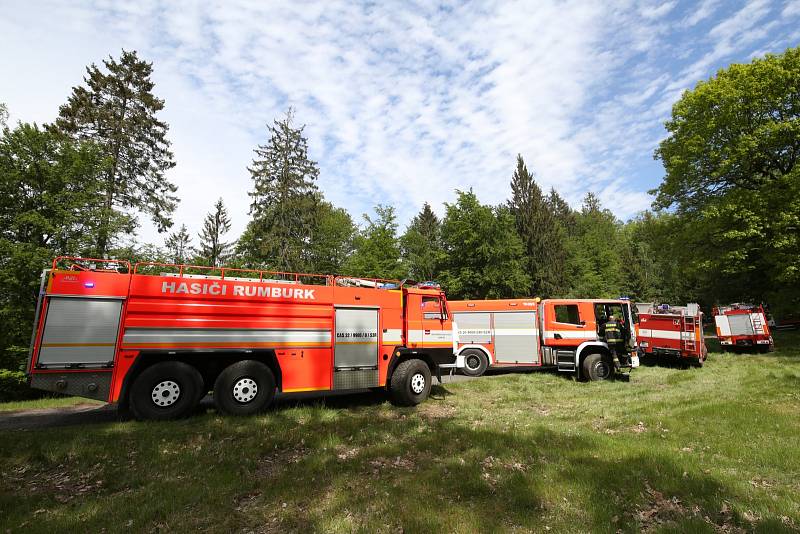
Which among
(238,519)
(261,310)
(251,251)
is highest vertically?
(251,251)

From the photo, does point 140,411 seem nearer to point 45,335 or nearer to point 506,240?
point 45,335

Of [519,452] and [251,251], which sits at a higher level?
[251,251]

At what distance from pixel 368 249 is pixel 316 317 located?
987 inches

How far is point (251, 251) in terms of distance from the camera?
30031 millimetres

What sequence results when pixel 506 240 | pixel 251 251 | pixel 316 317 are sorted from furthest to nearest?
pixel 506 240, pixel 251 251, pixel 316 317

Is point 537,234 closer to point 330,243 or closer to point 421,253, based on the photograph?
point 421,253

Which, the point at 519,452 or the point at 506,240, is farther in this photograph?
the point at 506,240

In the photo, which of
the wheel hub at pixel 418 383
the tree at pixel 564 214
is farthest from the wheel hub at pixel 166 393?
the tree at pixel 564 214

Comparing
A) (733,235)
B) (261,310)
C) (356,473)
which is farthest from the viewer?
(733,235)

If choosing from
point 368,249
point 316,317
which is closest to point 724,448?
point 316,317

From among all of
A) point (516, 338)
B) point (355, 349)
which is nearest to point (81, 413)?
point (355, 349)

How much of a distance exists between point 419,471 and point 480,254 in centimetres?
3200

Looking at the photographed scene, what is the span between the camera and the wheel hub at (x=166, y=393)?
744cm

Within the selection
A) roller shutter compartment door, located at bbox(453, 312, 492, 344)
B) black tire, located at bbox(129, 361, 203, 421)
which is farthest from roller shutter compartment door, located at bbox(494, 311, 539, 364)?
black tire, located at bbox(129, 361, 203, 421)
